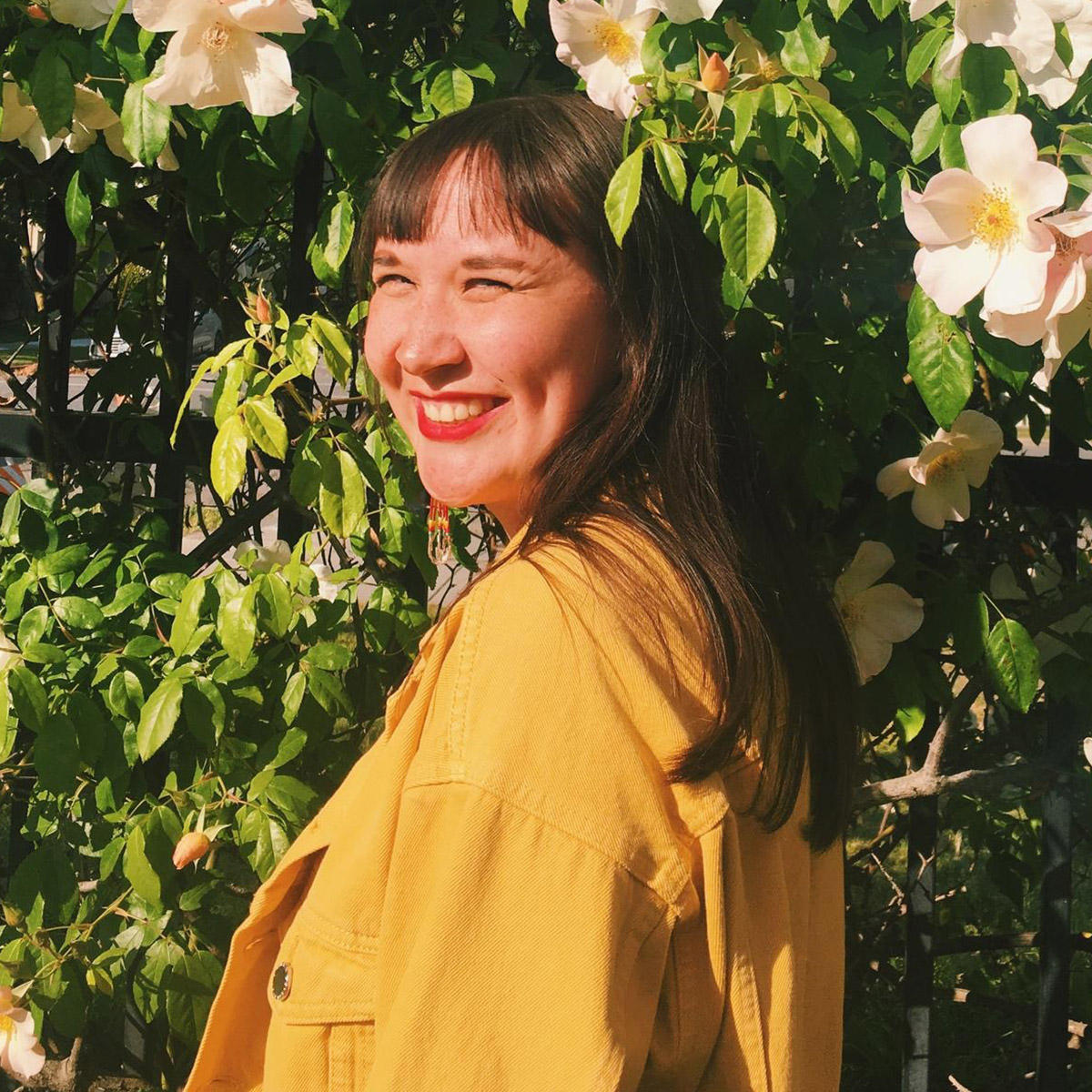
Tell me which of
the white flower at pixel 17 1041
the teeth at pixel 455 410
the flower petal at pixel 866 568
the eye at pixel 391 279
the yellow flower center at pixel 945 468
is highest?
the eye at pixel 391 279

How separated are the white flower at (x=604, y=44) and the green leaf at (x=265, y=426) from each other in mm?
537

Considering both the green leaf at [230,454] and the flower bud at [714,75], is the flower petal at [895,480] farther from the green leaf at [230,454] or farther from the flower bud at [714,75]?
the green leaf at [230,454]

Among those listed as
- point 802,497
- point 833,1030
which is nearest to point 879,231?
point 802,497

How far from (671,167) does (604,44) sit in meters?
0.27

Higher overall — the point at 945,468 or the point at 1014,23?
the point at 1014,23

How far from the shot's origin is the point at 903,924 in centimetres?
244

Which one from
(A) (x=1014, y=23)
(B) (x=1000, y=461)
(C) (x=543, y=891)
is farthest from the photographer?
(B) (x=1000, y=461)

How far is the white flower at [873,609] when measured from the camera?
1.67 m

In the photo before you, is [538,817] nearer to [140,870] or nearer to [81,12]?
[140,870]

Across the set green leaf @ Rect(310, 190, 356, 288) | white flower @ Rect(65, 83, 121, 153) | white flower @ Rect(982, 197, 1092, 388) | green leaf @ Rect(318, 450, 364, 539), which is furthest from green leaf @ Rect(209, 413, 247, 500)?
white flower @ Rect(982, 197, 1092, 388)

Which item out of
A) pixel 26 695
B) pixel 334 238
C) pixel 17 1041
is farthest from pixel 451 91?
pixel 17 1041

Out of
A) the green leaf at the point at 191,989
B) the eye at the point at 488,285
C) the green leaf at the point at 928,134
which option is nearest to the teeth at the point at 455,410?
the eye at the point at 488,285

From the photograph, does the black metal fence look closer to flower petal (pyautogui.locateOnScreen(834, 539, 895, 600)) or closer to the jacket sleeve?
flower petal (pyautogui.locateOnScreen(834, 539, 895, 600))

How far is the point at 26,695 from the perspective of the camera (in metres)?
1.73
